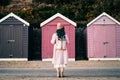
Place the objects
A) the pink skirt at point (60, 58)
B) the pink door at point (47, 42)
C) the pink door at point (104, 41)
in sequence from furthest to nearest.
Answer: the pink door at point (104, 41) → the pink door at point (47, 42) → the pink skirt at point (60, 58)

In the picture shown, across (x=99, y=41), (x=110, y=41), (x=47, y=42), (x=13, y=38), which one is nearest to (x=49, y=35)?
(x=47, y=42)

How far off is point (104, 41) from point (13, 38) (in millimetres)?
5697

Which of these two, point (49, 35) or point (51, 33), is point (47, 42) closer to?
point (49, 35)

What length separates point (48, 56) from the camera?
93.3 feet

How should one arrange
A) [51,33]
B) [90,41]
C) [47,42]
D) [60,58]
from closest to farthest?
[60,58] → [51,33] → [47,42] → [90,41]

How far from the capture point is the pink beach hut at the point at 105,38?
2853cm

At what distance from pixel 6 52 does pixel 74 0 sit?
20.3m

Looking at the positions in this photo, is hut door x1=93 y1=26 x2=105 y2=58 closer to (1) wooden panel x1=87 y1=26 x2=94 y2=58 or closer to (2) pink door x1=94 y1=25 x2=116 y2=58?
(2) pink door x1=94 y1=25 x2=116 y2=58

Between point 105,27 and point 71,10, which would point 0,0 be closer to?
point 71,10

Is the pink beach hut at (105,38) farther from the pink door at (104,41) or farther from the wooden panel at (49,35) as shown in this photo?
the wooden panel at (49,35)

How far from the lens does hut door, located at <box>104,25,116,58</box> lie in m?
28.5

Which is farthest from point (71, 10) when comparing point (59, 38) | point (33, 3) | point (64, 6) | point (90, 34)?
point (59, 38)

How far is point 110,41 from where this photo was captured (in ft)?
93.9

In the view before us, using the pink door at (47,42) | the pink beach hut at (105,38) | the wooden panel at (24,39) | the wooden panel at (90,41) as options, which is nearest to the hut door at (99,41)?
the pink beach hut at (105,38)
